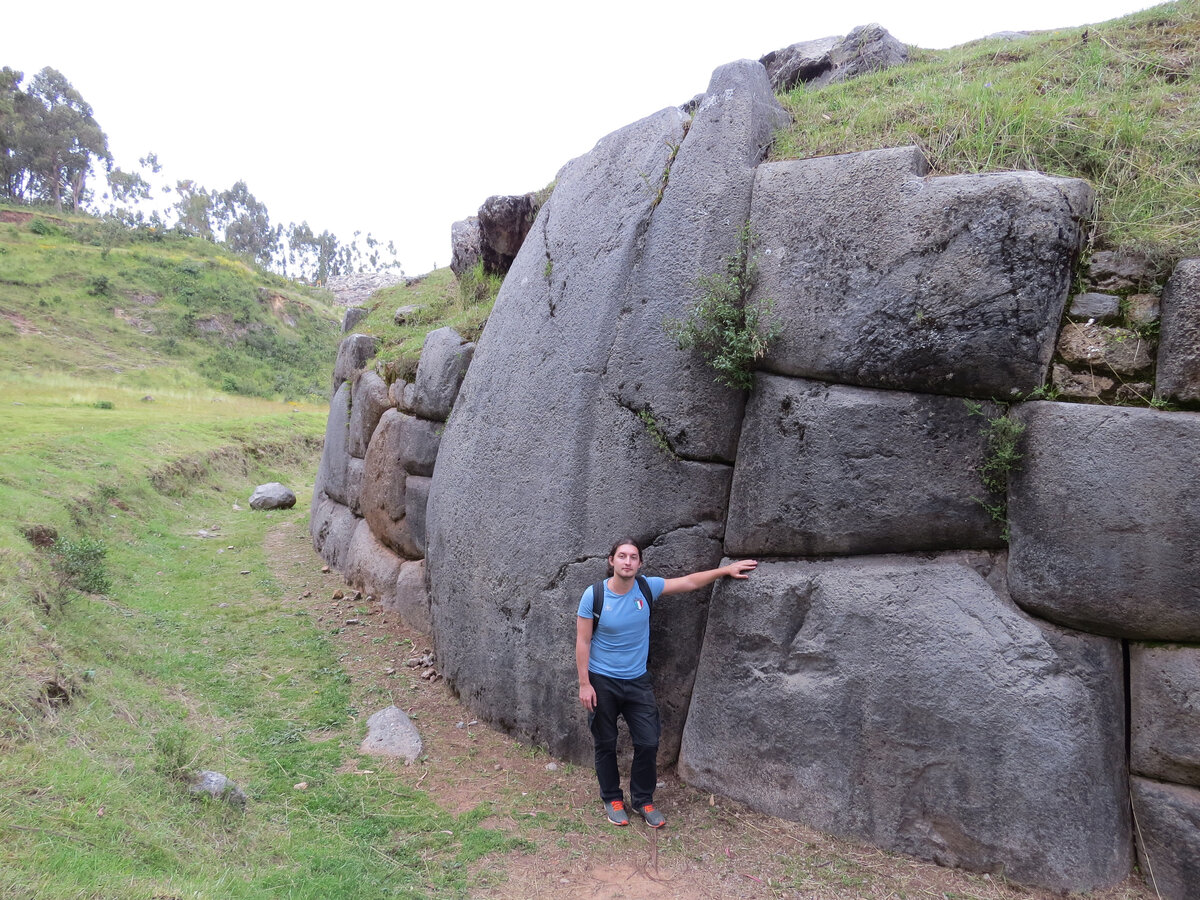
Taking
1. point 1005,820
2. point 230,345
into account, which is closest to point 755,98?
point 1005,820

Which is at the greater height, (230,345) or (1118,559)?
(230,345)

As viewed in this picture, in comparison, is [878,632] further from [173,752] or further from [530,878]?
[173,752]

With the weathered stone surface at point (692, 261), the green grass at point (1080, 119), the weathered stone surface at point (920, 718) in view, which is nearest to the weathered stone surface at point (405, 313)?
the weathered stone surface at point (692, 261)

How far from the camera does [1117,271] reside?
4.12 m

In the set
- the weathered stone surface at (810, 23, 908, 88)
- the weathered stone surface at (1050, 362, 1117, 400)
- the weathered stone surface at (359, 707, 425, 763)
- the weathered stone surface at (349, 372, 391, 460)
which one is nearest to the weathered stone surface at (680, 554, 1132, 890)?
the weathered stone surface at (1050, 362, 1117, 400)

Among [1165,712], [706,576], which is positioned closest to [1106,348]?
[1165,712]

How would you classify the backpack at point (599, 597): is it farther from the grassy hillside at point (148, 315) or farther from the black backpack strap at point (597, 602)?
the grassy hillside at point (148, 315)

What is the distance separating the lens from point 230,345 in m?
33.7

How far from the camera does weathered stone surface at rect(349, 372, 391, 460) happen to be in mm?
10102

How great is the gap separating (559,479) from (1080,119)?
167 inches

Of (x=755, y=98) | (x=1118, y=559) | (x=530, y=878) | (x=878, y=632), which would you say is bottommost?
(x=530, y=878)

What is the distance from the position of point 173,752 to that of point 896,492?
190 inches

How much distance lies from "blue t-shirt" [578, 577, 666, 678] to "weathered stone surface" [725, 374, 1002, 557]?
849 millimetres

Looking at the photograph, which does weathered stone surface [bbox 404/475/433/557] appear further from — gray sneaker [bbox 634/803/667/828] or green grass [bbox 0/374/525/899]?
gray sneaker [bbox 634/803/667/828]
